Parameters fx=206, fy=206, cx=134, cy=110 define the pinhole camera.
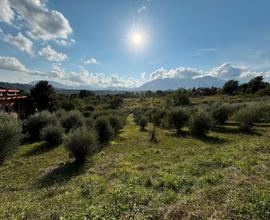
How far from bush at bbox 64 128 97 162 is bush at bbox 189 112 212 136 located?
42.8ft

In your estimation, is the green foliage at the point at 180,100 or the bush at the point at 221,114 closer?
Answer: the bush at the point at 221,114

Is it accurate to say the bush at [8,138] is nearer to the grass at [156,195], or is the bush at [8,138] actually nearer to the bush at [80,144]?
the grass at [156,195]

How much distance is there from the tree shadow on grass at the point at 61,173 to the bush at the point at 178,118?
51.7ft

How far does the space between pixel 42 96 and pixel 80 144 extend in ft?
87.4

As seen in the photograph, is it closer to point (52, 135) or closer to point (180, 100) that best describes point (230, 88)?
point (180, 100)

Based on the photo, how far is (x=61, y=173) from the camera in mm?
10289

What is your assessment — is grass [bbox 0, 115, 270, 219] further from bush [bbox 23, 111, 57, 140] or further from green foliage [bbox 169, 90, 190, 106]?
green foliage [bbox 169, 90, 190, 106]

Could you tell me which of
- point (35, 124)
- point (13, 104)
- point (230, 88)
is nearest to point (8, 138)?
point (35, 124)

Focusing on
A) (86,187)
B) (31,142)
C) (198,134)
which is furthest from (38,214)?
(198,134)

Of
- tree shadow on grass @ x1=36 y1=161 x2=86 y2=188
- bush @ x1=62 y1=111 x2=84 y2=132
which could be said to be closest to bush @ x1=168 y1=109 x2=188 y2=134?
bush @ x1=62 y1=111 x2=84 y2=132

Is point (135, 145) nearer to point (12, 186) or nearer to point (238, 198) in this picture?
point (12, 186)

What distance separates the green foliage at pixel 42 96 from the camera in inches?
1371

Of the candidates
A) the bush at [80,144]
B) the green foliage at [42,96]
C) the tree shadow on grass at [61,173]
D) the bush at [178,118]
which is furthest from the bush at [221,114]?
the green foliage at [42,96]

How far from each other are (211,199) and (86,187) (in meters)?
4.07
